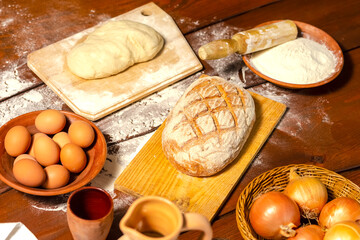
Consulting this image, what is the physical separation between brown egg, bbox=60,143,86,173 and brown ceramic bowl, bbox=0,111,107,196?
32mm

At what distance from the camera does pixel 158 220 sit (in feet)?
2.62

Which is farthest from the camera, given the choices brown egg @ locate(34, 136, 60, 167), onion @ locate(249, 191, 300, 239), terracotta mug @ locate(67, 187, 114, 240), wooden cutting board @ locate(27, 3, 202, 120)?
wooden cutting board @ locate(27, 3, 202, 120)

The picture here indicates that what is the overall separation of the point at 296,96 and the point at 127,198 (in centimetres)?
79

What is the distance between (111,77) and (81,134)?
42 centimetres

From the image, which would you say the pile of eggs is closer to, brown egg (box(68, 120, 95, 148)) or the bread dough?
brown egg (box(68, 120, 95, 148))

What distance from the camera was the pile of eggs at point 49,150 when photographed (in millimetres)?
1119

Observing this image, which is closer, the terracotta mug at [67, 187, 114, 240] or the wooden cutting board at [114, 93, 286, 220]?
the terracotta mug at [67, 187, 114, 240]

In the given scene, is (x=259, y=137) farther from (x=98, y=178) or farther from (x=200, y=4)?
(x=200, y=4)

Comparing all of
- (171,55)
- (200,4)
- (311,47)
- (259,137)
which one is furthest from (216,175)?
(200,4)

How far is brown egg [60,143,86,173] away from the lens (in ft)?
3.86

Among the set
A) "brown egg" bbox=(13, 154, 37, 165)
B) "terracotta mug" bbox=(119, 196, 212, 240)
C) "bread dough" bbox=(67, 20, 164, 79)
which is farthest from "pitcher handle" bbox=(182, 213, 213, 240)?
"bread dough" bbox=(67, 20, 164, 79)

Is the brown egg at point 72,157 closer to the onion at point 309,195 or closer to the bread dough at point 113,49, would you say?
the bread dough at point 113,49

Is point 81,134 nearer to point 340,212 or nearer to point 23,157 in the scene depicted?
point 23,157

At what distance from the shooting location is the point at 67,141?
1.25 m
